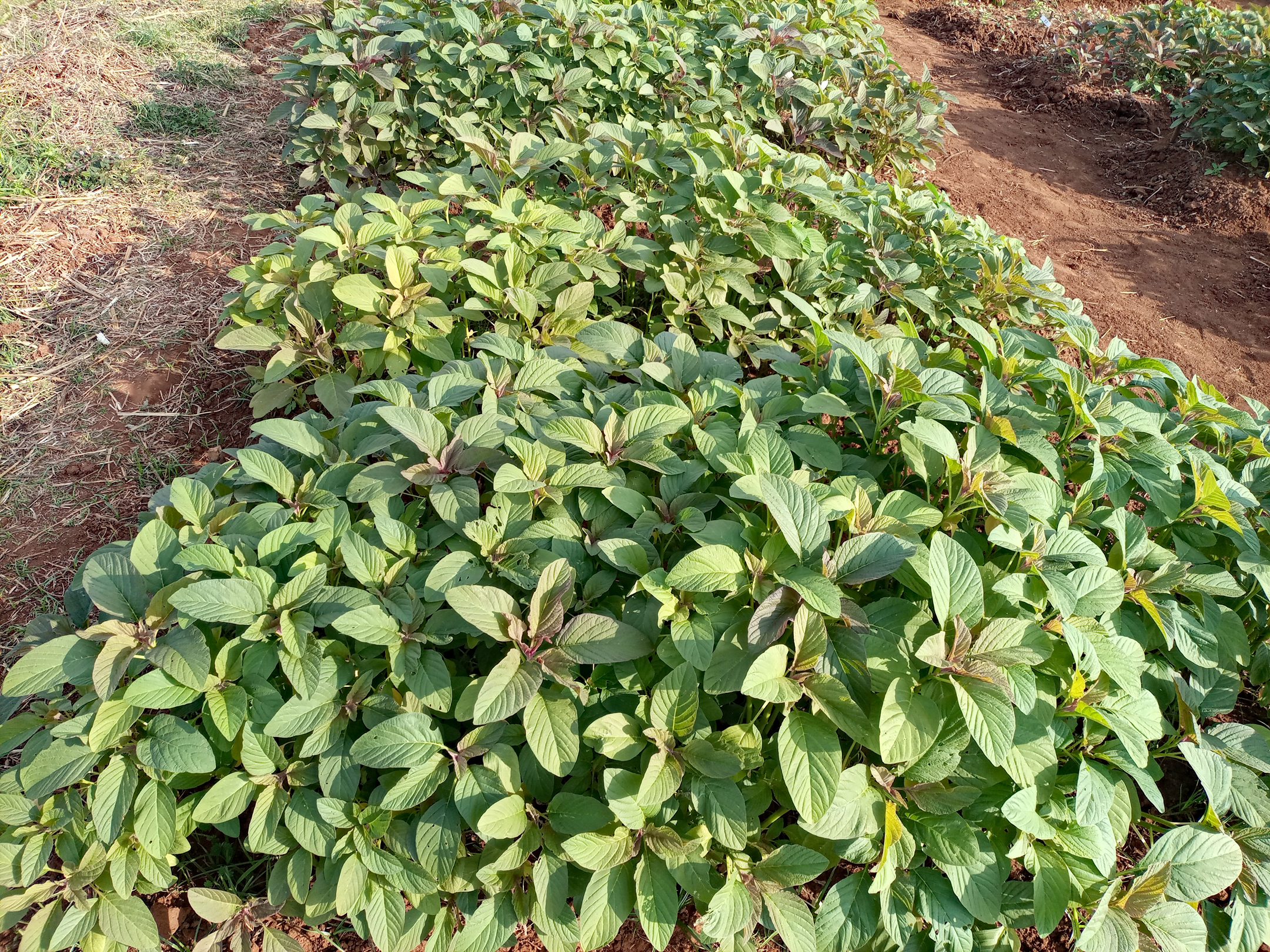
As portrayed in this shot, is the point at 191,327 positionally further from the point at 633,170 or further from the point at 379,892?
the point at 379,892

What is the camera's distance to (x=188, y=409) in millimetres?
2936

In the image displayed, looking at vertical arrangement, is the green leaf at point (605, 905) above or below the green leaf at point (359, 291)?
below

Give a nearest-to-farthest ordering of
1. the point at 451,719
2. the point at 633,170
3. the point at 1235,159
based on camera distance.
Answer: the point at 451,719, the point at 633,170, the point at 1235,159

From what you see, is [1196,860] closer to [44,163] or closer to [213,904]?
[213,904]

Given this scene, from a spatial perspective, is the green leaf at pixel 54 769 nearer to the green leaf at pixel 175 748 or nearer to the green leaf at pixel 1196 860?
the green leaf at pixel 175 748

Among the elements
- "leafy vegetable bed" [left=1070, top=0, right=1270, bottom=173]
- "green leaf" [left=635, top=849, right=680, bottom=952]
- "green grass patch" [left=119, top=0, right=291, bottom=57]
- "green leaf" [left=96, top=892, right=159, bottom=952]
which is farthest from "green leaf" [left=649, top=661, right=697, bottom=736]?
"leafy vegetable bed" [left=1070, top=0, right=1270, bottom=173]

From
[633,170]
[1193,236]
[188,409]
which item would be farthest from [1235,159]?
[188,409]

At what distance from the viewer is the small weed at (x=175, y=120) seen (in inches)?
172

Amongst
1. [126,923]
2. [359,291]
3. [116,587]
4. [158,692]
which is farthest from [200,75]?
[126,923]

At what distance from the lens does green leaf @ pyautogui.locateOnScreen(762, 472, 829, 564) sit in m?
1.35

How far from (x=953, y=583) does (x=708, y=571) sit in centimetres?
45

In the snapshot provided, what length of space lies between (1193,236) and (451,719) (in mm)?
5593

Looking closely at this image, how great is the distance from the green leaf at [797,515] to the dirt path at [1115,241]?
3.45 m

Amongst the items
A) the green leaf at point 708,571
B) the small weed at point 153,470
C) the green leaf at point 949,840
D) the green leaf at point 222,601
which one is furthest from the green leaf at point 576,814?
the small weed at point 153,470
